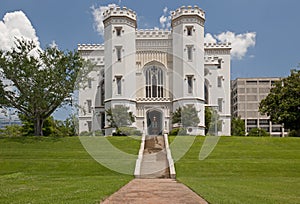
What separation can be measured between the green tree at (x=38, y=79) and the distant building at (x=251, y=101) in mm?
80369

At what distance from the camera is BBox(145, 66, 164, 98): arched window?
4225 centimetres

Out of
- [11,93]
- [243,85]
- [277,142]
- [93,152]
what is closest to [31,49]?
[11,93]

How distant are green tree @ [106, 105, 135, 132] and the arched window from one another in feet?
16.1

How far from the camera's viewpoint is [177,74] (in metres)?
41.8

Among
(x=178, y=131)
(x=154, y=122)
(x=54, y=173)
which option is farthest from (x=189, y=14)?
(x=54, y=173)

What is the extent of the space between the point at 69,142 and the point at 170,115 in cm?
1598

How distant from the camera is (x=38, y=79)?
28.9 m

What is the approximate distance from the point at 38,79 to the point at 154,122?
1679 cm

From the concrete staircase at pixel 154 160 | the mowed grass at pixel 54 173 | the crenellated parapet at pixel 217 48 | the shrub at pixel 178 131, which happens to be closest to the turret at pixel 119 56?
the shrub at pixel 178 131

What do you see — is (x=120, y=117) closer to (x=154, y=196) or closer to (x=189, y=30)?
(x=189, y=30)

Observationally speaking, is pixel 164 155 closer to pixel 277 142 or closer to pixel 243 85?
pixel 277 142

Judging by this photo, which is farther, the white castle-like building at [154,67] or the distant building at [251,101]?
the distant building at [251,101]

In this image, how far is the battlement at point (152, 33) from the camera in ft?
142

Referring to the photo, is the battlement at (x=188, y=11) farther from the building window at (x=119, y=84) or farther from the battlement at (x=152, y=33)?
the building window at (x=119, y=84)
